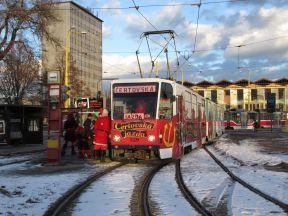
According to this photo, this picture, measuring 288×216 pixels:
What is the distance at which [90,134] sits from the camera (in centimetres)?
1825

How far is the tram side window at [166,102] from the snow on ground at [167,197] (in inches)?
126

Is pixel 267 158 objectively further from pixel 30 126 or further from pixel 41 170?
pixel 30 126

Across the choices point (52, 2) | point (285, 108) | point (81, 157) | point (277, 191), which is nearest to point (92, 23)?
point (285, 108)

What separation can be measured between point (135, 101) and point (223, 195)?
6.81 m

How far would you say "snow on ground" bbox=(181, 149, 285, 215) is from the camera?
8047 mm

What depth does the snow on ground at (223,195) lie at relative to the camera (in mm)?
8047

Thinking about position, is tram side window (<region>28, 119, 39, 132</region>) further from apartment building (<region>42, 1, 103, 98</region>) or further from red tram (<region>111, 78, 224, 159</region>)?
apartment building (<region>42, 1, 103, 98</region>)

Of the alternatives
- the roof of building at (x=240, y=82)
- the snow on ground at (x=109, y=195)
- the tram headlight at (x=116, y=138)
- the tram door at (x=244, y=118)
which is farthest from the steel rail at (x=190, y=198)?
the roof of building at (x=240, y=82)

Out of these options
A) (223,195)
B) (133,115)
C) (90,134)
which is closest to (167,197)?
(223,195)

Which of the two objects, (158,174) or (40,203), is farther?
(158,174)

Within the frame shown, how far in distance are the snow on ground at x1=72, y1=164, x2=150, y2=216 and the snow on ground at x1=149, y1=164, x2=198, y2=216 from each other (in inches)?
20.8

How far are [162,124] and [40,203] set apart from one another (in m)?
7.34

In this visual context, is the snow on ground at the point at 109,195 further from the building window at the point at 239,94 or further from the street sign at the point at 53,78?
the building window at the point at 239,94

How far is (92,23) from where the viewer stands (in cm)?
13188
